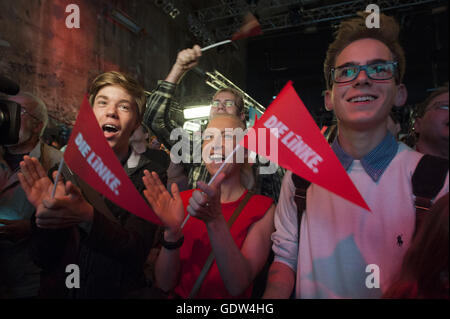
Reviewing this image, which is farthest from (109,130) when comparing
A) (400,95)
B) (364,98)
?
(400,95)

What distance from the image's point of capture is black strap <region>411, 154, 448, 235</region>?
860 mm

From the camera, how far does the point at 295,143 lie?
37.0 inches

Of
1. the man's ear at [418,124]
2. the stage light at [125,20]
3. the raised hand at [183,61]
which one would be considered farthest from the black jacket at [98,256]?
the stage light at [125,20]

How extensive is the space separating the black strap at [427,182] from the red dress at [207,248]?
0.54 meters

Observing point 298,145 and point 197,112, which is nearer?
point 298,145

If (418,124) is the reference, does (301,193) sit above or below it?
below

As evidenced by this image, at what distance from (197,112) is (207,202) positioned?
12.8 feet

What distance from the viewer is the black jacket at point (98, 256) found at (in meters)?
1.18

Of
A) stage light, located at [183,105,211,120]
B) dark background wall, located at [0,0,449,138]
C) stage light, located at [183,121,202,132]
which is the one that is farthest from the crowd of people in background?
stage light, located at [183,105,211,120]

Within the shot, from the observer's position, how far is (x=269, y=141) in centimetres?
96

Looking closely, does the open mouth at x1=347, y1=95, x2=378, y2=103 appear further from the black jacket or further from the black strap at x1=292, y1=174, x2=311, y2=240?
the black jacket

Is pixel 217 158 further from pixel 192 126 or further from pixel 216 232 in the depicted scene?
pixel 192 126

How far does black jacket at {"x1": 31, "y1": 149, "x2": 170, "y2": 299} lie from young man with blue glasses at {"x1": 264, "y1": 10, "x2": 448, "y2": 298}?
0.55 m
